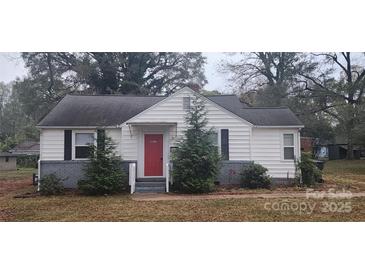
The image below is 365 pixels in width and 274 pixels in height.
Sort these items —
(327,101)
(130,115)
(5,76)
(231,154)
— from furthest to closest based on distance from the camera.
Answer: (327,101), (5,76), (130,115), (231,154)

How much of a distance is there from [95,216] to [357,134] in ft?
54.3

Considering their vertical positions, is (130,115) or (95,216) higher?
(130,115)

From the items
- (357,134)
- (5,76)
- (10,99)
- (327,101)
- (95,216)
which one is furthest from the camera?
(327,101)

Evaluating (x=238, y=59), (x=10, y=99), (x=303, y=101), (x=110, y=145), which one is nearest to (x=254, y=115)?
(x=110, y=145)

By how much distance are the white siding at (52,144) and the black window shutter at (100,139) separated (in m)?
1.86

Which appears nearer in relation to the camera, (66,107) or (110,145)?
(110,145)

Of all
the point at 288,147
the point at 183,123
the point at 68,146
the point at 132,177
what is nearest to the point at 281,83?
the point at 288,147

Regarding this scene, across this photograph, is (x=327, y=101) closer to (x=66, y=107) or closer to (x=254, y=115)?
(x=254, y=115)

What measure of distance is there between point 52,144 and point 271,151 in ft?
30.6

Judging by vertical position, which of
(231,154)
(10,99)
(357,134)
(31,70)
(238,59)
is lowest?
(231,154)

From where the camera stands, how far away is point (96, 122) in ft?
43.2

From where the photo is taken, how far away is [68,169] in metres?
12.6

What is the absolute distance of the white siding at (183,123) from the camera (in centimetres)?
1275

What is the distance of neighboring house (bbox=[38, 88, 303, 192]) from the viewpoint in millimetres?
12719
